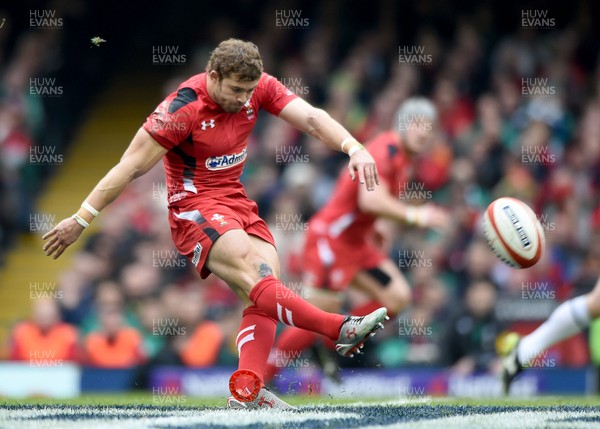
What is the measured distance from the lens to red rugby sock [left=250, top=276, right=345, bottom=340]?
223 inches

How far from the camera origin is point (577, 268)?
39.7 ft

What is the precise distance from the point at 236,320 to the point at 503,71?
4.93 meters

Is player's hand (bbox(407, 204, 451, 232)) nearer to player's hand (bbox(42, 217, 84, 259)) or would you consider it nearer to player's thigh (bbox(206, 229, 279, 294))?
player's thigh (bbox(206, 229, 279, 294))

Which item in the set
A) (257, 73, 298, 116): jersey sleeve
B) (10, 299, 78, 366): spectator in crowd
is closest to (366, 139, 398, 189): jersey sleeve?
(257, 73, 298, 116): jersey sleeve

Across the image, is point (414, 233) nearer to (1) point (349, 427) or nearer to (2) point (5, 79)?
(2) point (5, 79)

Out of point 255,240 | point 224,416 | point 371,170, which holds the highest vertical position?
point 371,170

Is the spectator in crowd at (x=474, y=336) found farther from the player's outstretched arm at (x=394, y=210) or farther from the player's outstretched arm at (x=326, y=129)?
the player's outstretched arm at (x=326, y=129)

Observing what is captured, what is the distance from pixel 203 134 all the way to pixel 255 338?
3.85 ft

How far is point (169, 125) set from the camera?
19.4 ft

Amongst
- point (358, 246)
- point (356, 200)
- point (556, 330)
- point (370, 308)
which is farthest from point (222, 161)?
point (370, 308)

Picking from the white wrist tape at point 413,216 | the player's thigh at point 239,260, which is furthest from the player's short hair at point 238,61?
the white wrist tape at point 413,216

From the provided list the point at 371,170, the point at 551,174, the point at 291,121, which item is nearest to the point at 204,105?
the point at 291,121

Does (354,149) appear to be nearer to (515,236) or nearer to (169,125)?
(169,125)

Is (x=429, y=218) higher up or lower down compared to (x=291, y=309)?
lower down
